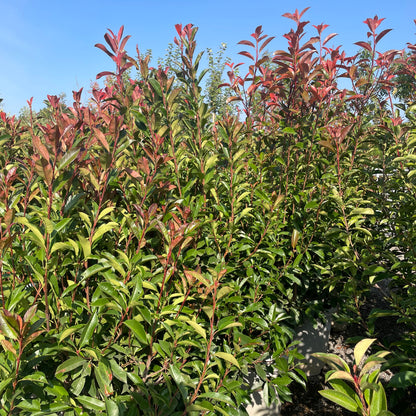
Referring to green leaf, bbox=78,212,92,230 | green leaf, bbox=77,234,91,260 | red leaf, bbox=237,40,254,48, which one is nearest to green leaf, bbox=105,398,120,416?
green leaf, bbox=77,234,91,260

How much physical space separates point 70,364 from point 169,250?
0.57 meters

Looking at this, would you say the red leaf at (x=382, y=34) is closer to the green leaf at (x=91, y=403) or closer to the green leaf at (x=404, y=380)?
the green leaf at (x=404, y=380)

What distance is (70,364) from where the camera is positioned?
1.33 m

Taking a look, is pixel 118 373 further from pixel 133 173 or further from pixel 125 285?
pixel 133 173

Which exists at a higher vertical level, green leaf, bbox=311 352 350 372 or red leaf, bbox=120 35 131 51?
red leaf, bbox=120 35 131 51

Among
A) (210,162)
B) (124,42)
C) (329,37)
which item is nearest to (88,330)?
(210,162)

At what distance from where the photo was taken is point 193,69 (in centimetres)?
232

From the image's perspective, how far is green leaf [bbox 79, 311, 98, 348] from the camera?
138 centimetres

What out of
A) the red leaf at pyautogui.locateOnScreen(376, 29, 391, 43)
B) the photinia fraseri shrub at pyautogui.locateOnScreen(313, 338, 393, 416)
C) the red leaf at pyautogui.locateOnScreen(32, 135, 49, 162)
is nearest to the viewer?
the photinia fraseri shrub at pyautogui.locateOnScreen(313, 338, 393, 416)

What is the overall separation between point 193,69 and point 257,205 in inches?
39.5

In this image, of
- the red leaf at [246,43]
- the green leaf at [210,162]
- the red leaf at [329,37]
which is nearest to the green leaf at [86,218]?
the green leaf at [210,162]

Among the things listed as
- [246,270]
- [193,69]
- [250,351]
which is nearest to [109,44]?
[193,69]

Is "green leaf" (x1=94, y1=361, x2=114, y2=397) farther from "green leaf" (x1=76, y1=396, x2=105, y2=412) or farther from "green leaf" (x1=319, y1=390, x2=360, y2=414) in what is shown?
"green leaf" (x1=319, y1=390, x2=360, y2=414)

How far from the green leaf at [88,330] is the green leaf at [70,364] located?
0.17 feet
